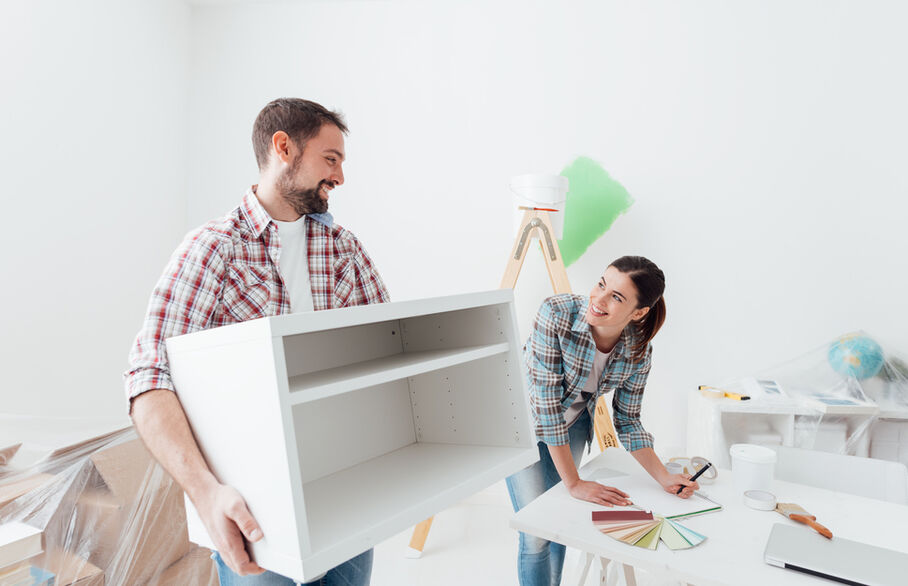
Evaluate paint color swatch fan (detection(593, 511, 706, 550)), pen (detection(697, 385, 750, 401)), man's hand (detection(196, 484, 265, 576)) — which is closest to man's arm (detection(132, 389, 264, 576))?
man's hand (detection(196, 484, 265, 576))

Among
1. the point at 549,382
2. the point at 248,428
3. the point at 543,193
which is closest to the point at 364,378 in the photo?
the point at 248,428

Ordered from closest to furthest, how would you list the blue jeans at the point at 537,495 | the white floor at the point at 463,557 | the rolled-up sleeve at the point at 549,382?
1. the rolled-up sleeve at the point at 549,382
2. the blue jeans at the point at 537,495
3. the white floor at the point at 463,557

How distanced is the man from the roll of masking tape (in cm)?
87

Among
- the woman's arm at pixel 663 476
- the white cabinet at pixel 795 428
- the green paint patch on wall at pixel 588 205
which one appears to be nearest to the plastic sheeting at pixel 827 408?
the white cabinet at pixel 795 428

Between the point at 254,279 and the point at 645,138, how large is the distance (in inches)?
78.9

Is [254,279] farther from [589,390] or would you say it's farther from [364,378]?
[589,390]

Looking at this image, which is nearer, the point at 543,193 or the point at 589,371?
the point at 589,371

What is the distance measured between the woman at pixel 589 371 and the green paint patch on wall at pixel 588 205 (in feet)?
3.61

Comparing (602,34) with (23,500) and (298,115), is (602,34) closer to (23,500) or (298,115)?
(298,115)

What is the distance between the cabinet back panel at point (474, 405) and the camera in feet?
3.18

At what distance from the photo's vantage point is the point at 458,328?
104 cm

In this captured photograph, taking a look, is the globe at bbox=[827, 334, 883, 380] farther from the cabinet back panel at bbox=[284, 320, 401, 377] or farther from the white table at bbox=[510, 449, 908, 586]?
the cabinet back panel at bbox=[284, 320, 401, 377]

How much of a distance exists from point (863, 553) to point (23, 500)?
5.39ft

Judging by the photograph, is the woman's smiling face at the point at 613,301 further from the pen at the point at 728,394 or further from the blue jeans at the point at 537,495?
the pen at the point at 728,394
